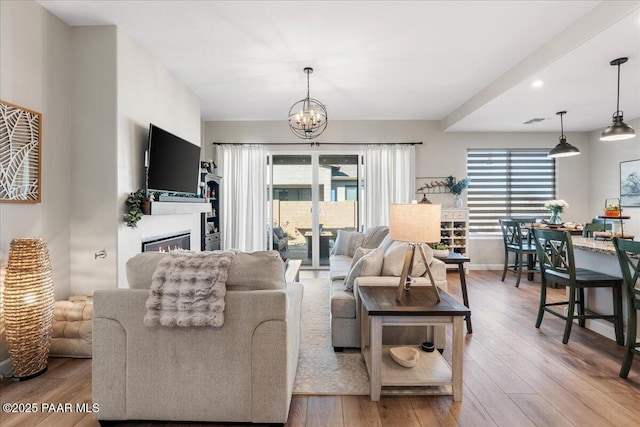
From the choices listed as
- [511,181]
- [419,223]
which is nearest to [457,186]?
[511,181]

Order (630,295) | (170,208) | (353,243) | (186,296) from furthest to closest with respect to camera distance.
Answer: (353,243) → (170,208) → (630,295) → (186,296)

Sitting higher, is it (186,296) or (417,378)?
(186,296)

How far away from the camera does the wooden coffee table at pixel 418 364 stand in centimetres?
206

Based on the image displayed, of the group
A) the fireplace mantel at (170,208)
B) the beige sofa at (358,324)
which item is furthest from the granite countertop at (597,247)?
the fireplace mantel at (170,208)

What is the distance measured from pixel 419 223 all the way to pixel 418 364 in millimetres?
976

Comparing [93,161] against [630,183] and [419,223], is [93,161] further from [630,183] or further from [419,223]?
[630,183]

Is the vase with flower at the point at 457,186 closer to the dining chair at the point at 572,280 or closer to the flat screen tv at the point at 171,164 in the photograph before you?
the dining chair at the point at 572,280

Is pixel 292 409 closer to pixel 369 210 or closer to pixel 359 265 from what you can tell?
pixel 359 265

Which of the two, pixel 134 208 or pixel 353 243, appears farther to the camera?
pixel 353 243

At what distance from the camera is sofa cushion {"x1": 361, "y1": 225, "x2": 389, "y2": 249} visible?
175 inches

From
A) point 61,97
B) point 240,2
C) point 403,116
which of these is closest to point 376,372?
point 240,2

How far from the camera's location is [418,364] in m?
2.33

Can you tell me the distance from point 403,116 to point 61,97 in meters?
4.83

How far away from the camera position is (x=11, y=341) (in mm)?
2279
